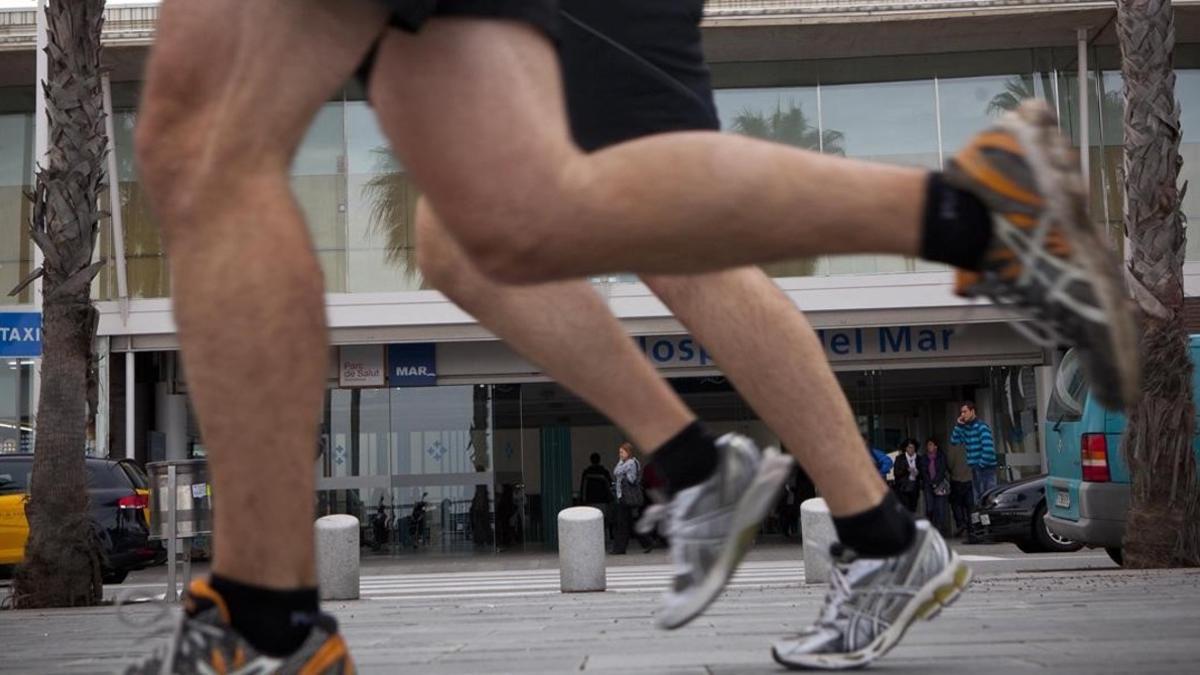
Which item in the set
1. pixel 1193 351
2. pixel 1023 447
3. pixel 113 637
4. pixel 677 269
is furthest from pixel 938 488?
pixel 677 269

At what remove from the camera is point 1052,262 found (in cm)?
172

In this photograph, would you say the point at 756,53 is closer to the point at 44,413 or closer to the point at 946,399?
the point at 946,399

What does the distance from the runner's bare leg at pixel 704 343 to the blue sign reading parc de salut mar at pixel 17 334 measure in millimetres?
11558

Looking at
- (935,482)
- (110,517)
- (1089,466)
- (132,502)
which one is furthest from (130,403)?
(1089,466)

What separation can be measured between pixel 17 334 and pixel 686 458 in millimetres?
12011

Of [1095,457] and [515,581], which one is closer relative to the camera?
[1095,457]

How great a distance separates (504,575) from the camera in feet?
51.0

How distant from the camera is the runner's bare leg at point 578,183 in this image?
1.72 meters

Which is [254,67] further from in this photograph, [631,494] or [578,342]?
[631,494]

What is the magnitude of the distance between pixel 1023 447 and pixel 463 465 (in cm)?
894

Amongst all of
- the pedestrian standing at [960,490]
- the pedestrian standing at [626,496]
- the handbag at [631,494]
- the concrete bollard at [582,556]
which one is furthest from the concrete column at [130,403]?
the concrete bollard at [582,556]

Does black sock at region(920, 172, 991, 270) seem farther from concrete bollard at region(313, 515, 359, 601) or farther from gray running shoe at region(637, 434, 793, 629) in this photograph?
concrete bollard at region(313, 515, 359, 601)

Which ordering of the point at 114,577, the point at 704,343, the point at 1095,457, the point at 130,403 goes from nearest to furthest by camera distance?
1. the point at 704,343
2. the point at 1095,457
3. the point at 114,577
4. the point at 130,403

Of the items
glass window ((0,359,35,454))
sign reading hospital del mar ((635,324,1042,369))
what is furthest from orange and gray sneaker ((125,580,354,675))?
glass window ((0,359,35,454))
